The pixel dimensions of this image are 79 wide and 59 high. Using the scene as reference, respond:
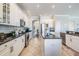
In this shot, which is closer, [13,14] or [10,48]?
[10,48]

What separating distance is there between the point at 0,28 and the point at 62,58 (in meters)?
3.23

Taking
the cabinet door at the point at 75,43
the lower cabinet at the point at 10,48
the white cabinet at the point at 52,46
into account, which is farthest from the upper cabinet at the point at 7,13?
the cabinet door at the point at 75,43

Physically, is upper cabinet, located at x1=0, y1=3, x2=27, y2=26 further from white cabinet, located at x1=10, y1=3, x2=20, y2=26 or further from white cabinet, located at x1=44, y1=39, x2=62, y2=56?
white cabinet, located at x1=44, y1=39, x2=62, y2=56

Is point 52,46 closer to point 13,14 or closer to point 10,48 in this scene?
point 10,48

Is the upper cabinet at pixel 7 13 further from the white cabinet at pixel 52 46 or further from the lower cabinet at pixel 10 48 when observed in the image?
the white cabinet at pixel 52 46

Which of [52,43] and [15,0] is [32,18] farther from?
[15,0]

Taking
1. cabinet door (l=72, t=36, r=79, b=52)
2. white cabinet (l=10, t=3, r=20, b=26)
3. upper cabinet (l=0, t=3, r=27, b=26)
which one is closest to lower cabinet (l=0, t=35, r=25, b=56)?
upper cabinet (l=0, t=3, r=27, b=26)

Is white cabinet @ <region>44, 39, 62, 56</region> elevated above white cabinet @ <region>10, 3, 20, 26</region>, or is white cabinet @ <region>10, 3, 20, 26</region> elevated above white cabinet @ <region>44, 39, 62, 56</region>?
white cabinet @ <region>10, 3, 20, 26</region>

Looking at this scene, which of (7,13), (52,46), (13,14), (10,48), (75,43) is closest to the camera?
(10,48)

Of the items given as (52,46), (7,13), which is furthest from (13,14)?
(52,46)

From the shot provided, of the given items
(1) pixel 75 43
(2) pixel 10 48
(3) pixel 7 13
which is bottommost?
(1) pixel 75 43

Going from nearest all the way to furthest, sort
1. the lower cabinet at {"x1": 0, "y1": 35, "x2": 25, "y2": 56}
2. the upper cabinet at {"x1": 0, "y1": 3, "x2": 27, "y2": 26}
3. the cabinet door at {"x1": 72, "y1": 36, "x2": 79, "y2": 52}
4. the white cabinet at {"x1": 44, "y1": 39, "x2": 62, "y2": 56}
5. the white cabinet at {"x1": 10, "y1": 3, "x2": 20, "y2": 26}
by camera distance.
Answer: the lower cabinet at {"x1": 0, "y1": 35, "x2": 25, "y2": 56}, the upper cabinet at {"x1": 0, "y1": 3, "x2": 27, "y2": 26}, the white cabinet at {"x1": 44, "y1": 39, "x2": 62, "y2": 56}, the white cabinet at {"x1": 10, "y1": 3, "x2": 20, "y2": 26}, the cabinet door at {"x1": 72, "y1": 36, "x2": 79, "y2": 52}

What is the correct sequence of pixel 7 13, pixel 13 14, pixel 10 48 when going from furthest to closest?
1. pixel 13 14
2. pixel 7 13
3. pixel 10 48

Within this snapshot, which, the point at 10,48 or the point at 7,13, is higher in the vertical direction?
the point at 7,13
